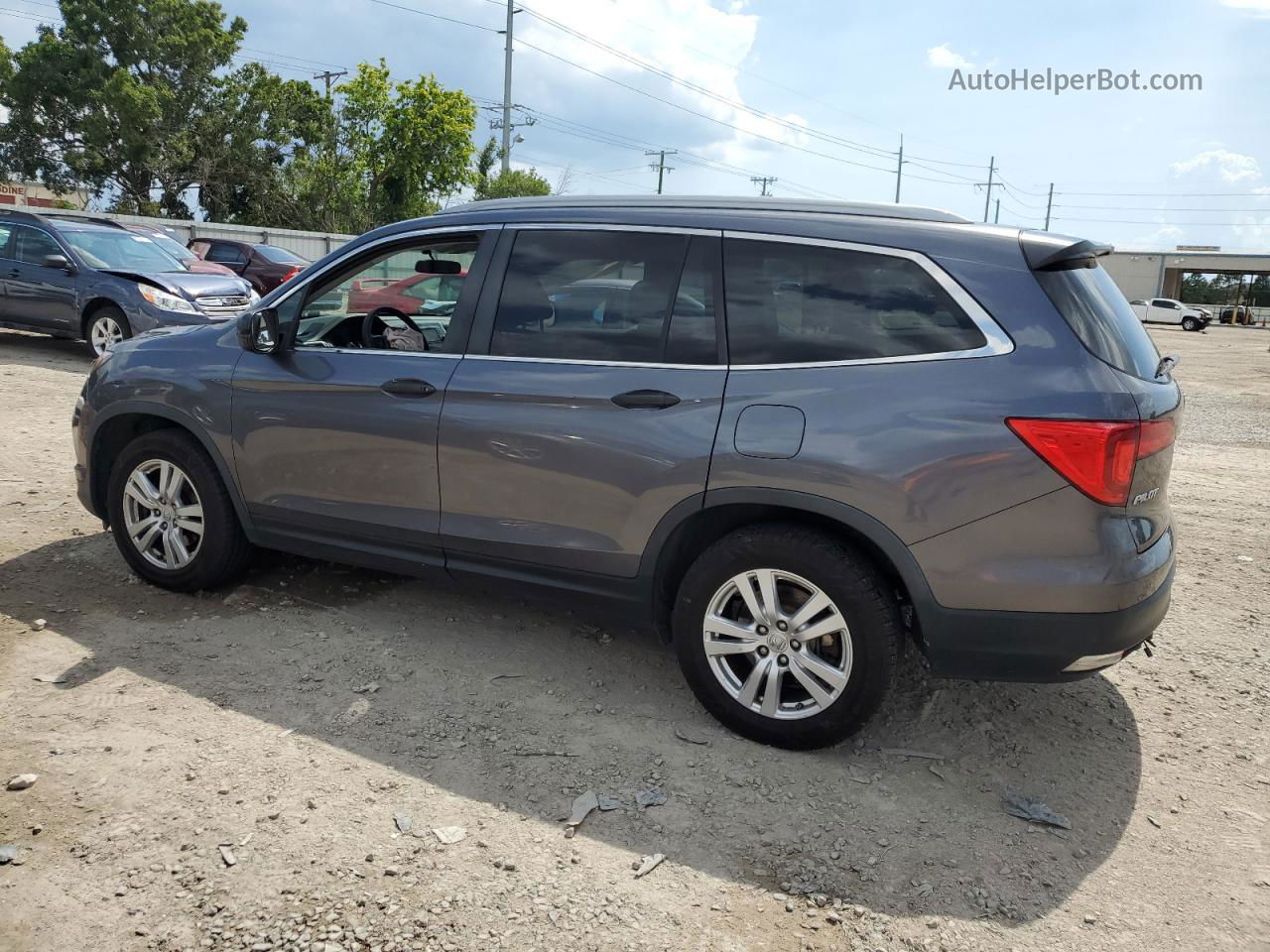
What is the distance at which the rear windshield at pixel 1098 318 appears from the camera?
117 inches

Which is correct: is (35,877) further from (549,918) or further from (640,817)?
(640,817)

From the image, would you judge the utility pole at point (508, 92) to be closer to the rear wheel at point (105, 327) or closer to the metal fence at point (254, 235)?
the metal fence at point (254, 235)

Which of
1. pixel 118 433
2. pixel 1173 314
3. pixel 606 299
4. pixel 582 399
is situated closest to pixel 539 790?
pixel 582 399

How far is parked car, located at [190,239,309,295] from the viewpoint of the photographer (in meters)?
21.1

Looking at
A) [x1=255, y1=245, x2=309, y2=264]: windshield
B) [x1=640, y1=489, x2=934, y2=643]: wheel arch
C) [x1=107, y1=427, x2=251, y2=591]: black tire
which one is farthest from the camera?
[x1=255, y1=245, x2=309, y2=264]: windshield

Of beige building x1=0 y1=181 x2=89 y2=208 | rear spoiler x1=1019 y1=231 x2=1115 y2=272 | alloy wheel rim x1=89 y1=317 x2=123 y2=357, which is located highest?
beige building x1=0 y1=181 x2=89 y2=208

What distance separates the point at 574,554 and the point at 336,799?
3.87ft

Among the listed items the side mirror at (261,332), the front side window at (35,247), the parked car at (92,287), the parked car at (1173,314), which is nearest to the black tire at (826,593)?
the side mirror at (261,332)

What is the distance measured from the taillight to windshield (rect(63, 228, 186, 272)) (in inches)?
462

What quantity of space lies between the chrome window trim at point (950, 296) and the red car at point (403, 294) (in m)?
1.50

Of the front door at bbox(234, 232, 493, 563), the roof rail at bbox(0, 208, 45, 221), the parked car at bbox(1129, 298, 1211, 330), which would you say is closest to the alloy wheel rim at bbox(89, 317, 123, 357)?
the roof rail at bbox(0, 208, 45, 221)

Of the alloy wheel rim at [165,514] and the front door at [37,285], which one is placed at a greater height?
the front door at [37,285]

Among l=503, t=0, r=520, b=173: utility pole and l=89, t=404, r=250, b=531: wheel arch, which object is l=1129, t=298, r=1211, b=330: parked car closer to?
l=503, t=0, r=520, b=173: utility pole

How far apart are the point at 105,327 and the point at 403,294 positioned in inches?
344
